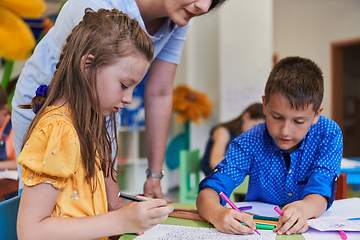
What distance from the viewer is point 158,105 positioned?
0.89 metres

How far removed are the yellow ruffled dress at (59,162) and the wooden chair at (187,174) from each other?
122 cm

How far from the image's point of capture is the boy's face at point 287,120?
0.77 meters

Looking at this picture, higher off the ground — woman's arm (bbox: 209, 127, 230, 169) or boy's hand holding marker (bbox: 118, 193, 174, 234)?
boy's hand holding marker (bbox: 118, 193, 174, 234)

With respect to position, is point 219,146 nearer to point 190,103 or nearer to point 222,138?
point 222,138

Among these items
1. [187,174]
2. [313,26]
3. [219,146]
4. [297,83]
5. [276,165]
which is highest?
[313,26]

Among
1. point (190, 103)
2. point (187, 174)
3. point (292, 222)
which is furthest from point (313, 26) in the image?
point (292, 222)

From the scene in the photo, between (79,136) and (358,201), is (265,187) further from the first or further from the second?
(79,136)

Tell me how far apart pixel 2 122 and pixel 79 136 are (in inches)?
56.0

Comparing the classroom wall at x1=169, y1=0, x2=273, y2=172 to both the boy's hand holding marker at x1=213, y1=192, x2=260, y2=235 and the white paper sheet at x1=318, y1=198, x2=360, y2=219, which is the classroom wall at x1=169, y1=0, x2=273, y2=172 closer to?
the white paper sheet at x1=318, y1=198, x2=360, y2=219

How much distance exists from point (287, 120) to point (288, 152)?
12 cm

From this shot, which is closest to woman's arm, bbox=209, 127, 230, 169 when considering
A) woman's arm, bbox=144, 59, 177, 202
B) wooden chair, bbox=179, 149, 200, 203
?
wooden chair, bbox=179, 149, 200, 203

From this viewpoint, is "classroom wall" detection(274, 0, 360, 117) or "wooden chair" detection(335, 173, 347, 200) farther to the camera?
"classroom wall" detection(274, 0, 360, 117)

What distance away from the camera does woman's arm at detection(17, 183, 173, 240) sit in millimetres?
473

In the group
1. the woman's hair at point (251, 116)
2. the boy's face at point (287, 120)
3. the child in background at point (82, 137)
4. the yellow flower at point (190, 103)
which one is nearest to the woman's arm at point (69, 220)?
the child in background at point (82, 137)
